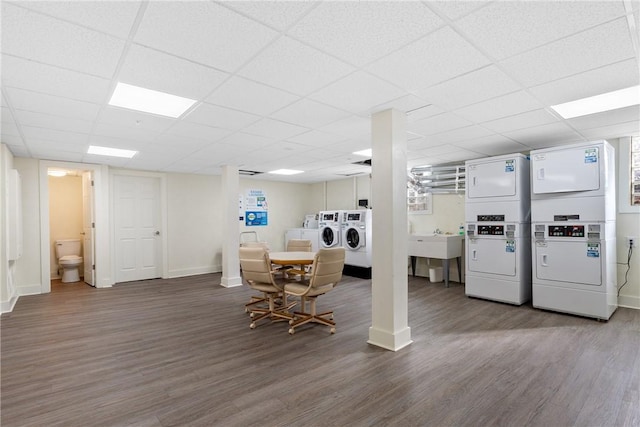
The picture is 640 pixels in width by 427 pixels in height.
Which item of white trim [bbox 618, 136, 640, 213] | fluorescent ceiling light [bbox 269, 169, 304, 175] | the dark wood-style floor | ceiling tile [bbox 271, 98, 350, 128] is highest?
ceiling tile [bbox 271, 98, 350, 128]

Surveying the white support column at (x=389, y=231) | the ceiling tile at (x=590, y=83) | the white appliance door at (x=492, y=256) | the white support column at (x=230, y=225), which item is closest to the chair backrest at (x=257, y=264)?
Result: the white support column at (x=389, y=231)

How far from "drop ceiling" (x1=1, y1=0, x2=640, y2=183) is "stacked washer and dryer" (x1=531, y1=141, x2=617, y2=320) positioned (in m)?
0.42

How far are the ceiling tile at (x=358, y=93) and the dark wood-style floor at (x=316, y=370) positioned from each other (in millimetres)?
2325

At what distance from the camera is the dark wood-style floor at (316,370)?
2.08 m

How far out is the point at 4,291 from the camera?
4375mm

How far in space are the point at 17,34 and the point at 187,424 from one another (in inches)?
97.6

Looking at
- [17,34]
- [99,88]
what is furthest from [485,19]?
[99,88]

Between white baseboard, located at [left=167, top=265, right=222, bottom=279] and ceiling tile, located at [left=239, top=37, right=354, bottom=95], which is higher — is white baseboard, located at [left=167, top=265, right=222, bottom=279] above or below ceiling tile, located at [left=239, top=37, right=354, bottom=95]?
below

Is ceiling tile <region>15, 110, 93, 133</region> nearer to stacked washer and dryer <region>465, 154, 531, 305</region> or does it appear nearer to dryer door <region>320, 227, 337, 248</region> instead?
dryer door <region>320, 227, 337, 248</region>

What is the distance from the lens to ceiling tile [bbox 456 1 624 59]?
1.64 meters

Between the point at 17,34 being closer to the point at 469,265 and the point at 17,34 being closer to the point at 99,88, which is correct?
the point at 99,88

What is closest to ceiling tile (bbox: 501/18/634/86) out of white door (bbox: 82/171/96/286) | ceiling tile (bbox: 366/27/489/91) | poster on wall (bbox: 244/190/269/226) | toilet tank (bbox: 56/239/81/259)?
ceiling tile (bbox: 366/27/489/91)

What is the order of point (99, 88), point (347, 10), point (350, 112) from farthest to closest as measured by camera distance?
point (350, 112) → point (99, 88) → point (347, 10)

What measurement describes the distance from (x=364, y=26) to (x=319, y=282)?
2600 millimetres
